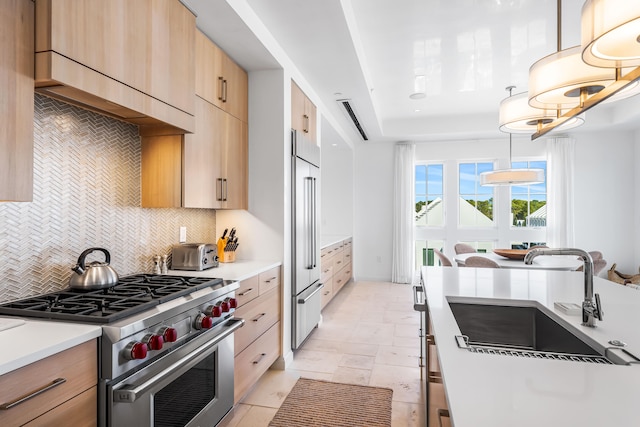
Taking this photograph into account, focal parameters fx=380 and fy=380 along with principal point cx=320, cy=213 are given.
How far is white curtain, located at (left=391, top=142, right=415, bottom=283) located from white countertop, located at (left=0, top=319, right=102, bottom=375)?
18.8ft

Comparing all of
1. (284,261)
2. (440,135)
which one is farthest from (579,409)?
(440,135)

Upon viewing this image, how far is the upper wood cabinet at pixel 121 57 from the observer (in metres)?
1.35

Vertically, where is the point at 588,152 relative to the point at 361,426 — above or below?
above

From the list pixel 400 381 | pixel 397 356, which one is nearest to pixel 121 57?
pixel 400 381

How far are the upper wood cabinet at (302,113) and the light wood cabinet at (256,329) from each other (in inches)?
52.5

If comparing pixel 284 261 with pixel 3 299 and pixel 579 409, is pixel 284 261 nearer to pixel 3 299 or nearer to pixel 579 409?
pixel 3 299

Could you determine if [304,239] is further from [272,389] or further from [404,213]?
[404,213]

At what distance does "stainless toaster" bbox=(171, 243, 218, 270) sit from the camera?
2480 mm

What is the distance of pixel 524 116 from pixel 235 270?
2177mm

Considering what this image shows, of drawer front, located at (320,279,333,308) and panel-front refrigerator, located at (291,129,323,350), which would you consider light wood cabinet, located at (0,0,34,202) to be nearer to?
panel-front refrigerator, located at (291,129,323,350)

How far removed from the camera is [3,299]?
5.09 ft

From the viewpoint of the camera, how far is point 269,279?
2.79 m

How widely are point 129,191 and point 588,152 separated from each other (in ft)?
21.5

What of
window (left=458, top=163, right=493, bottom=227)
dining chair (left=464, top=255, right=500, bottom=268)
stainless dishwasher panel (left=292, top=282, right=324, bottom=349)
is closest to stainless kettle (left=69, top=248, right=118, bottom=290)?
stainless dishwasher panel (left=292, top=282, right=324, bottom=349)
